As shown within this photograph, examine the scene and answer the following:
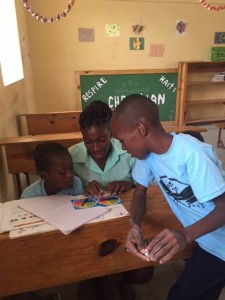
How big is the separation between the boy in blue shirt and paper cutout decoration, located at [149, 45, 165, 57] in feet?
16.2

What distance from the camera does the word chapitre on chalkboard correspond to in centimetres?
535

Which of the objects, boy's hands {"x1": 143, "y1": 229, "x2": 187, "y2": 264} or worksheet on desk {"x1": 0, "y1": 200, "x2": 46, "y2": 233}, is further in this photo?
worksheet on desk {"x1": 0, "y1": 200, "x2": 46, "y2": 233}

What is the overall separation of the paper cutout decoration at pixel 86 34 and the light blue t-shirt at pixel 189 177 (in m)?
4.68

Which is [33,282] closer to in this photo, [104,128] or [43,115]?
[104,128]

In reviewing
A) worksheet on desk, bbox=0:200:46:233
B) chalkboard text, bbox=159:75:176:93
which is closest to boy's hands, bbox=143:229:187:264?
worksheet on desk, bbox=0:200:46:233

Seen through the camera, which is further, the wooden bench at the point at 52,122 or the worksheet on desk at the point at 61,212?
the wooden bench at the point at 52,122

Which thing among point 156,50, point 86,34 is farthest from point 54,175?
point 156,50

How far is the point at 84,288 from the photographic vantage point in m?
1.40

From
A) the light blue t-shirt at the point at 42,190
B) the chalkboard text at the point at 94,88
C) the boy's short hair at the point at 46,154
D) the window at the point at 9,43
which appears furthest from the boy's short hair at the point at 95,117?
the chalkboard text at the point at 94,88

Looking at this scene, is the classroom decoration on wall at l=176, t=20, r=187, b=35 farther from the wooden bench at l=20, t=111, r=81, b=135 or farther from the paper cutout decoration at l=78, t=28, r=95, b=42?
the wooden bench at l=20, t=111, r=81, b=135

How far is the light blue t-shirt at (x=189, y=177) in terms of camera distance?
0.80 meters

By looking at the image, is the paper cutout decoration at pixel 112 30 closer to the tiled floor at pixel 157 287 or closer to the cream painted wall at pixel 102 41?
the cream painted wall at pixel 102 41

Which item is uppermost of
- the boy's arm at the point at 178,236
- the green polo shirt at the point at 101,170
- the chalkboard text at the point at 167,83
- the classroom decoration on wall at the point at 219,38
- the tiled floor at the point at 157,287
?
the classroom decoration on wall at the point at 219,38

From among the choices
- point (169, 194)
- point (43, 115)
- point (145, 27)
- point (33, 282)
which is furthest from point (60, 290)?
point (145, 27)
